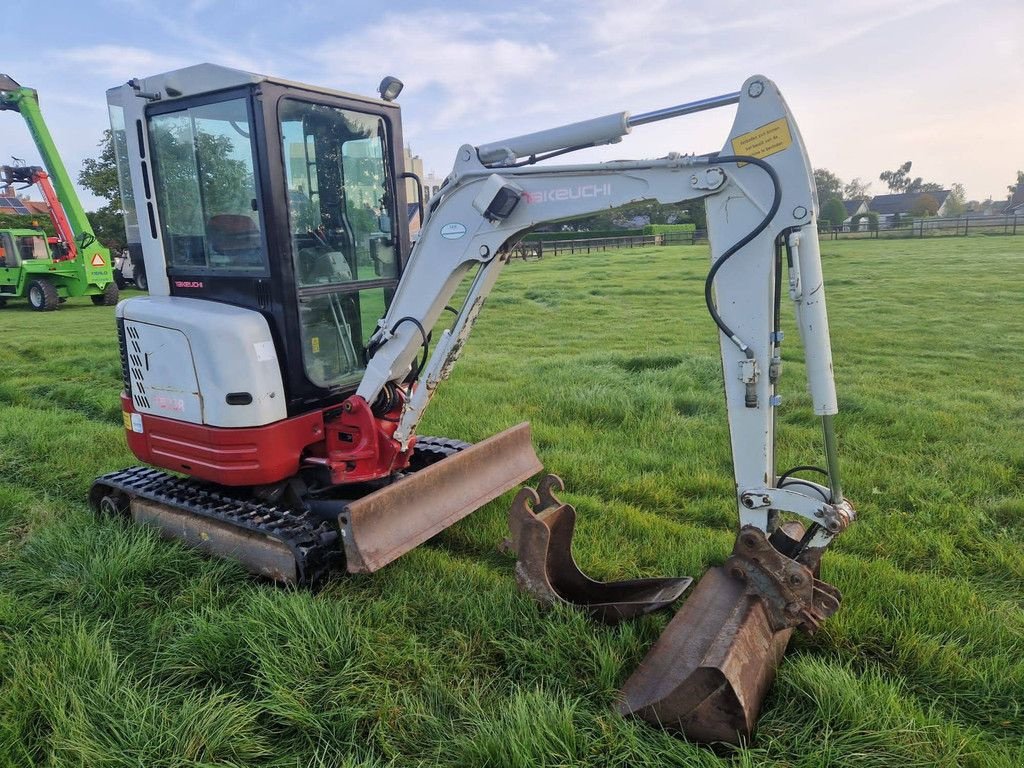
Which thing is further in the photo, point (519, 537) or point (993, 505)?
point (993, 505)

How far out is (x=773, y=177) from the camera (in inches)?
104

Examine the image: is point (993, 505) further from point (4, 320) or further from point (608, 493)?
point (4, 320)

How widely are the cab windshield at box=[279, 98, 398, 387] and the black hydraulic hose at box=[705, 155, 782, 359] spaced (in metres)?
2.22

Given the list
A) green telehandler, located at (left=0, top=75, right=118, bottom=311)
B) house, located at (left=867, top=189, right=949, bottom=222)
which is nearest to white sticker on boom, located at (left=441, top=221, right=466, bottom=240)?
green telehandler, located at (left=0, top=75, right=118, bottom=311)

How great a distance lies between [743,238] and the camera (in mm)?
2758

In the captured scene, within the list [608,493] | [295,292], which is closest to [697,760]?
[608,493]

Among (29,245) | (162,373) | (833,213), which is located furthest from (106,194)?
(833,213)

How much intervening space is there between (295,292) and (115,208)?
35661mm

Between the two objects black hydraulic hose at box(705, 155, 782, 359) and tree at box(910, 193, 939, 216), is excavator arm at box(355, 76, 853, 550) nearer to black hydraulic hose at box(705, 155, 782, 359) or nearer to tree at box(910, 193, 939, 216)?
black hydraulic hose at box(705, 155, 782, 359)

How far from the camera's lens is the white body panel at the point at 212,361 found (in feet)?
12.4

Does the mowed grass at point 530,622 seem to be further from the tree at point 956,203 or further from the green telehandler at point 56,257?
the tree at point 956,203

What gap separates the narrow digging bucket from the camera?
2.50 meters

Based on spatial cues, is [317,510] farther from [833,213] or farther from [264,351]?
[833,213]

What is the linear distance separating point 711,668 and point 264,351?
2729 millimetres
